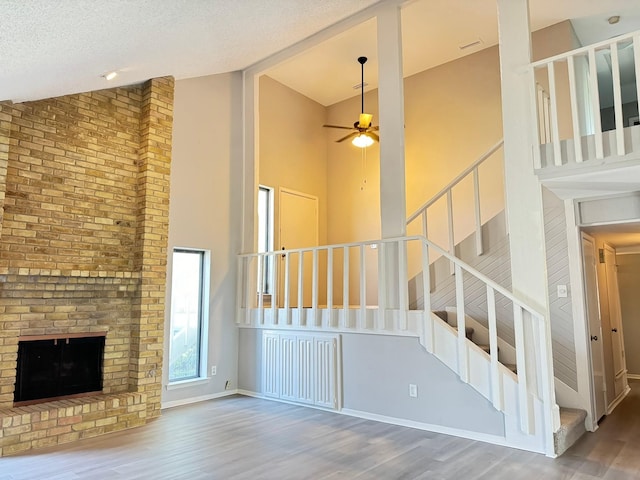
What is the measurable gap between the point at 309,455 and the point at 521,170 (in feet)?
9.74

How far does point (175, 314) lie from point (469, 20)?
5.24 m

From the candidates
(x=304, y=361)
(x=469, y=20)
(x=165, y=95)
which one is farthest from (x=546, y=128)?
(x=165, y=95)

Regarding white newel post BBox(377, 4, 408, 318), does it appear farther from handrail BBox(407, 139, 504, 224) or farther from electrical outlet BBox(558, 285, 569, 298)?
electrical outlet BBox(558, 285, 569, 298)

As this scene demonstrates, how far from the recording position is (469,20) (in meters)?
5.69

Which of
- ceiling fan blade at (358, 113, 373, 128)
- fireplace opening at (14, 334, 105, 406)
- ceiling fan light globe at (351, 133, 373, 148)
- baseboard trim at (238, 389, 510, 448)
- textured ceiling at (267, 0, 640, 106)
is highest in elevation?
textured ceiling at (267, 0, 640, 106)

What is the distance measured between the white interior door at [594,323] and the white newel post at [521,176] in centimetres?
116

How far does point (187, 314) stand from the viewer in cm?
574

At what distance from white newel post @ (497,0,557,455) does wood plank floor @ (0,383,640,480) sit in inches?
30.8

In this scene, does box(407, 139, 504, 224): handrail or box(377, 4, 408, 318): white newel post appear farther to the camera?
box(407, 139, 504, 224): handrail

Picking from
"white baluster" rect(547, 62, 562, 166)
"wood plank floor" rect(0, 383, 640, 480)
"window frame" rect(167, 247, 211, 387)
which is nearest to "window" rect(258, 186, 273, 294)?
"window frame" rect(167, 247, 211, 387)

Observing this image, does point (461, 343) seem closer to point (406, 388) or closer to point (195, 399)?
point (406, 388)

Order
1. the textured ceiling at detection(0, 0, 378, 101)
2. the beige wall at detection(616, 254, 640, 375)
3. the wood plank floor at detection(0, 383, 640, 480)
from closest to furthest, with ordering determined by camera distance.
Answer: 1. the textured ceiling at detection(0, 0, 378, 101)
2. the wood plank floor at detection(0, 383, 640, 480)
3. the beige wall at detection(616, 254, 640, 375)

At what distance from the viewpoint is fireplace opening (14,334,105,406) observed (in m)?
4.26

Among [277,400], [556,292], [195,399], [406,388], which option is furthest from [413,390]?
[195,399]
